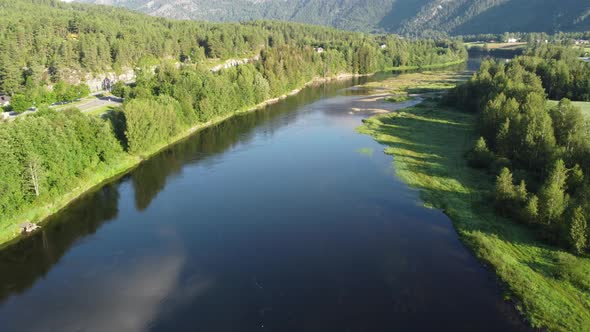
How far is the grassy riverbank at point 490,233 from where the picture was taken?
29.5 m

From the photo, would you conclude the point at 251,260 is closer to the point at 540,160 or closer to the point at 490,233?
the point at 490,233

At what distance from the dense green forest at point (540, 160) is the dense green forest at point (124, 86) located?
175ft

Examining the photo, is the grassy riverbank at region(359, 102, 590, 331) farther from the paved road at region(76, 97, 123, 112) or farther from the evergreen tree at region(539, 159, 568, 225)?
the paved road at region(76, 97, 123, 112)

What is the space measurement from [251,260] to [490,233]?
24402 mm

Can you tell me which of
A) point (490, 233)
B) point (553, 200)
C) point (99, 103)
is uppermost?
point (99, 103)

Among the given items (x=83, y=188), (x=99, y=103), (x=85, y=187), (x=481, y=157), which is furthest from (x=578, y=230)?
(x=99, y=103)

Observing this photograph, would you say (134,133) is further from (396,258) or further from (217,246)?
(396,258)

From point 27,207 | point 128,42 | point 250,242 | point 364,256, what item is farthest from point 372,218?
point 128,42

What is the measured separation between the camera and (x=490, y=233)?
39.6m

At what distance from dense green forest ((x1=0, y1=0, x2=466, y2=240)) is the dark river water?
5447mm

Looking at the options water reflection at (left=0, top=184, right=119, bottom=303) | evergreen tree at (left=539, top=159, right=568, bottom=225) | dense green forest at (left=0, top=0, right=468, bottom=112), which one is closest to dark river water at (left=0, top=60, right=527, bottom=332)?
water reflection at (left=0, top=184, right=119, bottom=303)

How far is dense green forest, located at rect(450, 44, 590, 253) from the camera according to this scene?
3688 cm

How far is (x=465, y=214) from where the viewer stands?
44125 mm

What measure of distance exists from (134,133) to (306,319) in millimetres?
47821
